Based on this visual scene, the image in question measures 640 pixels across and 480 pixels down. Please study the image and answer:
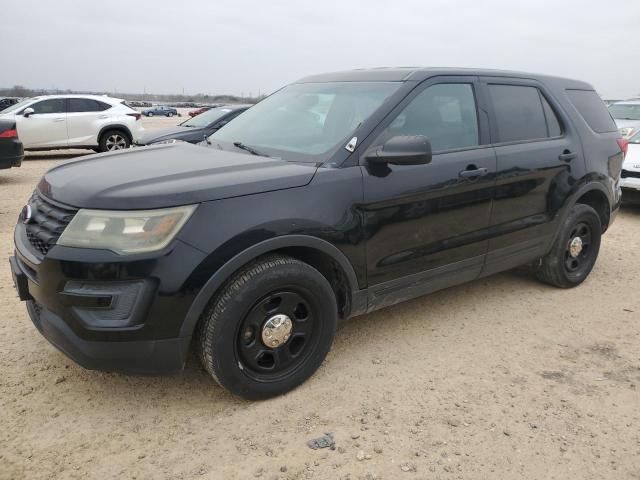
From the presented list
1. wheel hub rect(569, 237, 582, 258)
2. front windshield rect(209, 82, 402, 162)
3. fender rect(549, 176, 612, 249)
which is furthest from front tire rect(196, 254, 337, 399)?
wheel hub rect(569, 237, 582, 258)

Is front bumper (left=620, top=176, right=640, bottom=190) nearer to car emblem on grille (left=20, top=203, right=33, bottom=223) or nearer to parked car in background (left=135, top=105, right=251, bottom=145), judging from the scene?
parked car in background (left=135, top=105, right=251, bottom=145)

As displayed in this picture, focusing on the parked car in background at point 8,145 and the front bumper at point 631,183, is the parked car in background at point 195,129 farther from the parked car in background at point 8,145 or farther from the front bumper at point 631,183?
the front bumper at point 631,183

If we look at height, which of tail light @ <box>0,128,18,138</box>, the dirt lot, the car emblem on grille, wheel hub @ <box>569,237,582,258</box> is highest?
the car emblem on grille

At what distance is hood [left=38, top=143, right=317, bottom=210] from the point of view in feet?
7.91

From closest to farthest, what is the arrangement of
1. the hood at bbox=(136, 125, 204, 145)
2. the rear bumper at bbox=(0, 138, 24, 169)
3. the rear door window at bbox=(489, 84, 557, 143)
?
1. the rear door window at bbox=(489, 84, 557, 143)
2. the rear bumper at bbox=(0, 138, 24, 169)
3. the hood at bbox=(136, 125, 204, 145)

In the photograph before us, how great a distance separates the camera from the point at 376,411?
275cm

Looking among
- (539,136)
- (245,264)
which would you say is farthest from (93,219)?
(539,136)

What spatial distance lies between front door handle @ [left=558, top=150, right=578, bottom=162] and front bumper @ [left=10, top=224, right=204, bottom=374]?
9.96ft

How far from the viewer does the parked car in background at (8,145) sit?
25.6 ft

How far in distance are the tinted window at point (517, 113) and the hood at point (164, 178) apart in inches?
65.5

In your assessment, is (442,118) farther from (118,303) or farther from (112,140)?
(112,140)

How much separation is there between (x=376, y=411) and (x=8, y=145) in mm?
7575

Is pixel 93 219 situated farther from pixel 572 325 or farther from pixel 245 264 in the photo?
pixel 572 325

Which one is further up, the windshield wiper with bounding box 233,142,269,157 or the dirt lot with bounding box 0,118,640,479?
the windshield wiper with bounding box 233,142,269,157
